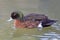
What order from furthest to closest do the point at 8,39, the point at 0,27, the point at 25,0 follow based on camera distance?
the point at 25,0
the point at 0,27
the point at 8,39

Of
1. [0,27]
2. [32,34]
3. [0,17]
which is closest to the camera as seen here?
[32,34]

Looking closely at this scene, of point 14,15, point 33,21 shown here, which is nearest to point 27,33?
point 33,21

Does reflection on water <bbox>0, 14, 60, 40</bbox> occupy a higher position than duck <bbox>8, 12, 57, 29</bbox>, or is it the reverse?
duck <bbox>8, 12, 57, 29</bbox>

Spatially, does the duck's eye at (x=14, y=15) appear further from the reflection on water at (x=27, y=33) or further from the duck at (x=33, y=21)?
the reflection on water at (x=27, y=33)

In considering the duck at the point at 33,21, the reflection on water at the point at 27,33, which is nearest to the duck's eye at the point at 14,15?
the duck at the point at 33,21

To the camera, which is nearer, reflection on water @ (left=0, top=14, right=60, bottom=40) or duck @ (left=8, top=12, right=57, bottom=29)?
reflection on water @ (left=0, top=14, right=60, bottom=40)

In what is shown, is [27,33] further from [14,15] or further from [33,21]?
[14,15]

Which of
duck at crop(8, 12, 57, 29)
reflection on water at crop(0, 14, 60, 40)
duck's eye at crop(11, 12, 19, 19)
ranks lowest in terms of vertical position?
reflection on water at crop(0, 14, 60, 40)

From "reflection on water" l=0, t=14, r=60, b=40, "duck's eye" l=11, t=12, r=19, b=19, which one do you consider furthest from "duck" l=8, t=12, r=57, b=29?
"reflection on water" l=0, t=14, r=60, b=40

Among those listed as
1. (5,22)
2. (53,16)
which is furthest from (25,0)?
(5,22)

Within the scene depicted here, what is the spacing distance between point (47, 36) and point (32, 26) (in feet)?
2.20

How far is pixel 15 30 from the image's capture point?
4762 millimetres

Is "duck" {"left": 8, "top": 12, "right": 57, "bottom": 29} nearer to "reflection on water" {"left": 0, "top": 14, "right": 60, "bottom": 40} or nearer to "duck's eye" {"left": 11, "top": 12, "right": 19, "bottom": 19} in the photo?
"duck's eye" {"left": 11, "top": 12, "right": 19, "bottom": 19}

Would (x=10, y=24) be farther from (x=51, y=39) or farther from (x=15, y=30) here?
(x=51, y=39)
